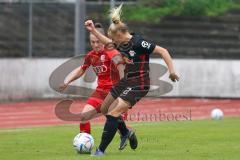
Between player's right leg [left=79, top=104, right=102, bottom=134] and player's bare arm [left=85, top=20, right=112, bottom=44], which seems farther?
player's right leg [left=79, top=104, right=102, bottom=134]

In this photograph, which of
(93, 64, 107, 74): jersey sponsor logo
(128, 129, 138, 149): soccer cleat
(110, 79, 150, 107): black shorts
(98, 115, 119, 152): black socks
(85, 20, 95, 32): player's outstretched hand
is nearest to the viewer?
(85, 20, 95, 32): player's outstretched hand

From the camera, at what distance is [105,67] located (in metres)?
14.2

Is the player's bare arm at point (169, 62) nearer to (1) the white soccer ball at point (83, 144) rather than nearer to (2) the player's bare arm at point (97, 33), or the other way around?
(2) the player's bare arm at point (97, 33)

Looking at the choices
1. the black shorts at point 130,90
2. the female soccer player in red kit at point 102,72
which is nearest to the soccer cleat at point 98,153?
the black shorts at point 130,90

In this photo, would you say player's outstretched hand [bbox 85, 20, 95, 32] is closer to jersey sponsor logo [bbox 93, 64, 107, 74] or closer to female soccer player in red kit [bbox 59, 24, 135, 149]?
female soccer player in red kit [bbox 59, 24, 135, 149]

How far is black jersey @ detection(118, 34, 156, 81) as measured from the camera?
12789 millimetres

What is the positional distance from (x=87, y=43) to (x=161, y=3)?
5.36 metres

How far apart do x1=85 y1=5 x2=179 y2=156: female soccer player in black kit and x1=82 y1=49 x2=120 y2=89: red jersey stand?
1110 millimetres

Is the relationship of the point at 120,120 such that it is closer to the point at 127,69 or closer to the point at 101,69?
the point at 127,69

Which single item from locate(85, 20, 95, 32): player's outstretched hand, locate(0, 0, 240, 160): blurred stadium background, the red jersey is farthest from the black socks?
locate(0, 0, 240, 160): blurred stadium background

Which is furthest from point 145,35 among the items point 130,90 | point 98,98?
point 130,90

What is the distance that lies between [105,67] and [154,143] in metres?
1.93

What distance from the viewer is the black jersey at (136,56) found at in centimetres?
1279

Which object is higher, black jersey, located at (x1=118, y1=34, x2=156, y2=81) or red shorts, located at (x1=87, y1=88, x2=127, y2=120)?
black jersey, located at (x1=118, y1=34, x2=156, y2=81)
